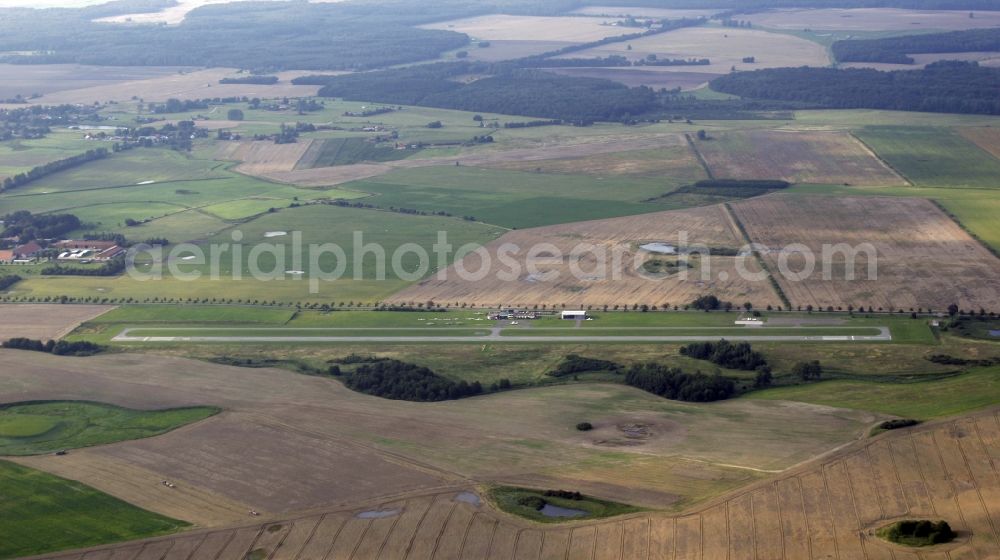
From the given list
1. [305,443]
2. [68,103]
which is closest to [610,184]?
[305,443]

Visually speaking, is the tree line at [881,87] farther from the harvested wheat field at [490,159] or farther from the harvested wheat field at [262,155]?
the harvested wheat field at [262,155]

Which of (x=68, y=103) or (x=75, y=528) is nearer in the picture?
(x=75, y=528)

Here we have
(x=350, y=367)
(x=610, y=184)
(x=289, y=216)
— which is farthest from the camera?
(x=610, y=184)

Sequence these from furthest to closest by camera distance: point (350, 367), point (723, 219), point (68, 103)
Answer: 1. point (68, 103)
2. point (723, 219)
3. point (350, 367)

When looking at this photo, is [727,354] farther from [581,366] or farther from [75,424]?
[75,424]

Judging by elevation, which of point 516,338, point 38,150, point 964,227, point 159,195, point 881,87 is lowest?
point 516,338

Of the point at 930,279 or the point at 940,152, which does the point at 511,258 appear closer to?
the point at 930,279

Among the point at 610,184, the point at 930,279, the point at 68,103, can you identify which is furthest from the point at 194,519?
the point at 68,103

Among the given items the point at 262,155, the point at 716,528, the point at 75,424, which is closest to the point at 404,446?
the point at 716,528
